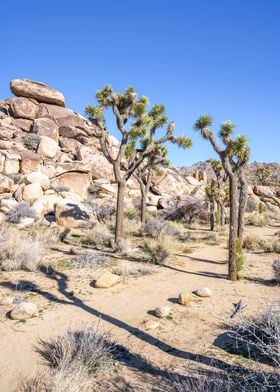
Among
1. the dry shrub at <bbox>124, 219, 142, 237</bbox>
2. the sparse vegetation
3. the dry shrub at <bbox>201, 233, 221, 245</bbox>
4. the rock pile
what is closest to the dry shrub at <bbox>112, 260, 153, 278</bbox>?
the dry shrub at <bbox>201, 233, 221, 245</bbox>

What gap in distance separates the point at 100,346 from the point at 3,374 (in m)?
1.17

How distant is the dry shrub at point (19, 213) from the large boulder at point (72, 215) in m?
1.21

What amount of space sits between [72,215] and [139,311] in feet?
33.9

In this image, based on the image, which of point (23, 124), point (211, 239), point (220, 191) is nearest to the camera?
point (211, 239)

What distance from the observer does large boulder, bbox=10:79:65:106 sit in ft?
100

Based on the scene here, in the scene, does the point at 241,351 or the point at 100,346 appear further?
the point at 241,351

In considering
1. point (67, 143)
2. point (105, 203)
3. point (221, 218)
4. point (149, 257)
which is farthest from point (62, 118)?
point (149, 257)

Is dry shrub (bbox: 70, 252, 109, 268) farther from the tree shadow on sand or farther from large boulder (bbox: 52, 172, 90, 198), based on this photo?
large boulder (bbox: 52, 172, 90, 198)

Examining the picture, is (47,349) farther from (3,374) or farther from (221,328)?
(221,328)

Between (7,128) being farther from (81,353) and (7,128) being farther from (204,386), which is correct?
(204,386)

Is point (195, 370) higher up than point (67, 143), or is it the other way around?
point (67, 143)

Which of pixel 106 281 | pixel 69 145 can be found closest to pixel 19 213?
pixel 106 281

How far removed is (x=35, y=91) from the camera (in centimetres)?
3088

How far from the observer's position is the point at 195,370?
3867 mm
